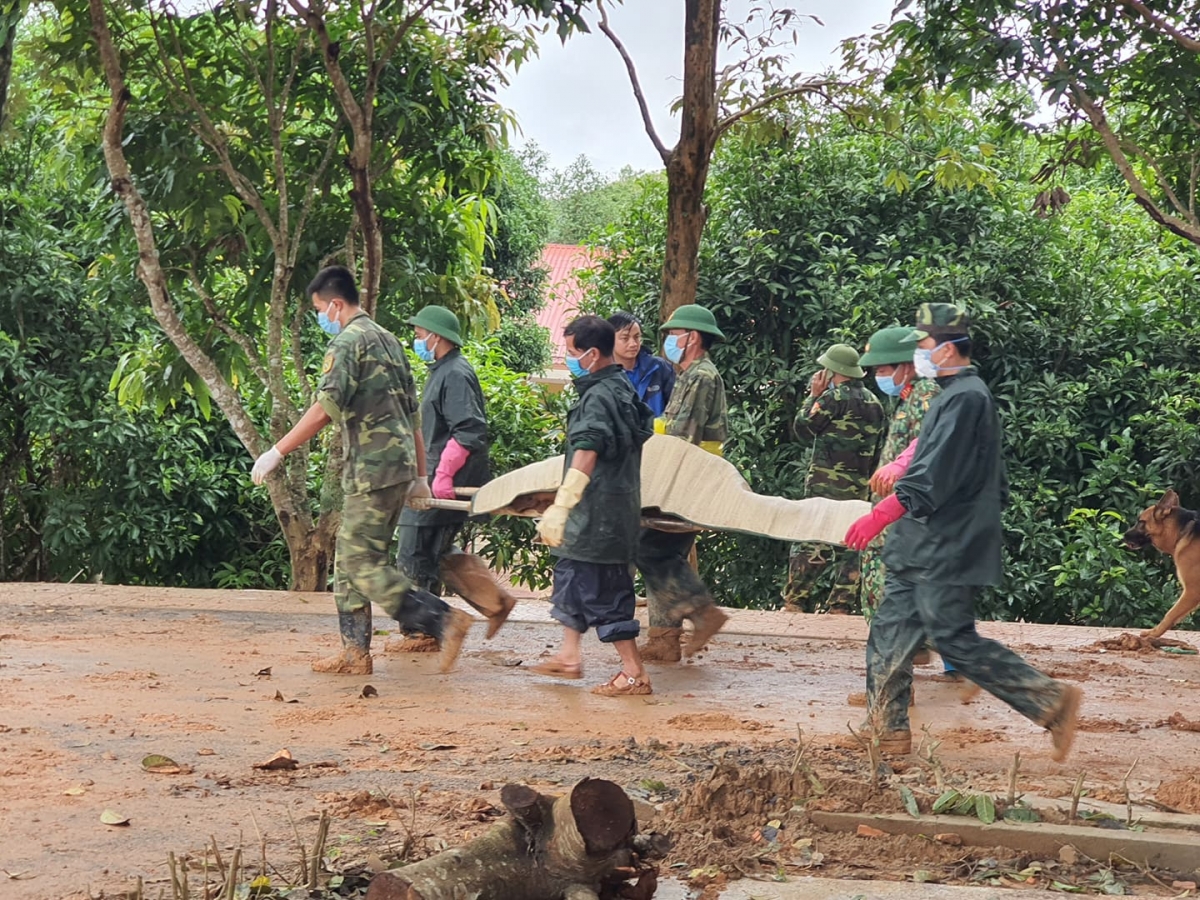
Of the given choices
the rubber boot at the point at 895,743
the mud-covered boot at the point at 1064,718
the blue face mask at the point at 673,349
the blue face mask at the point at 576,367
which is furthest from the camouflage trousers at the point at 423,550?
the mud-covered boot at the point at 1064,718

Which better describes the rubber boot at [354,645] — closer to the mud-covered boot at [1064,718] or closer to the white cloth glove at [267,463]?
the white cloth glove at [267,463]

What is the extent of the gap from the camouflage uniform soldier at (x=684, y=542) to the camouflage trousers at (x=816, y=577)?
6.46 feet

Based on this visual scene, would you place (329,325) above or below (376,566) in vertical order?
above

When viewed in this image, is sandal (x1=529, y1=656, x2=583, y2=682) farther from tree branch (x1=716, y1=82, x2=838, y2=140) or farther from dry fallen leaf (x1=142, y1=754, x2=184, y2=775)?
tree branch (x1=716, y1=82, x2=838, y2=140)

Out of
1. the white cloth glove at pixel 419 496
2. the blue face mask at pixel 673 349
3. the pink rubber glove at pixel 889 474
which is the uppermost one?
the blue face mask at pixel 673 349

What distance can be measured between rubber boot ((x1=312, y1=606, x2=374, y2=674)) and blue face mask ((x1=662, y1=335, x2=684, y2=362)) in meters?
2.69

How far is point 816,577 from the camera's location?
10523 millimetres

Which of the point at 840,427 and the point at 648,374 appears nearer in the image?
the point at 648,374

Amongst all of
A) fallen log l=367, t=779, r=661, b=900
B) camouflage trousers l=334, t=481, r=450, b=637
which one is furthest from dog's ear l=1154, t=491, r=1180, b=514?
fallen log l=367, t=779, r=661, b=900

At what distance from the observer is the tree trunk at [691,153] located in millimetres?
10195

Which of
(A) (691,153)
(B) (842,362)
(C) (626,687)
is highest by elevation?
(A) (691,153)

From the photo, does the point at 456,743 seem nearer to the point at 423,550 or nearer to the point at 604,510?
the point at 604,510

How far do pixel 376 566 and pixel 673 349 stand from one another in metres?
2.72

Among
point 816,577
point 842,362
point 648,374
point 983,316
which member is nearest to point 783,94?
point 842,362
